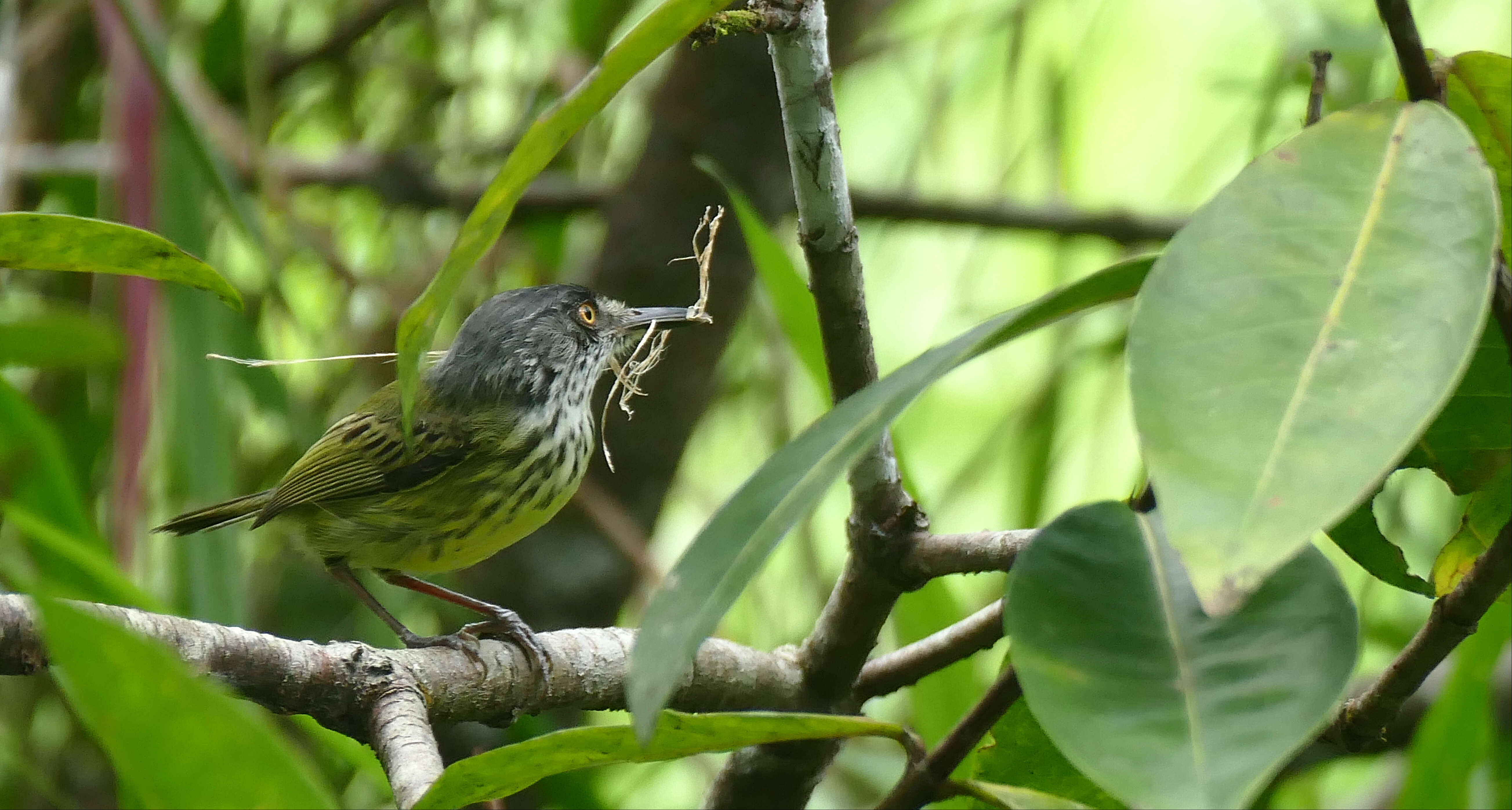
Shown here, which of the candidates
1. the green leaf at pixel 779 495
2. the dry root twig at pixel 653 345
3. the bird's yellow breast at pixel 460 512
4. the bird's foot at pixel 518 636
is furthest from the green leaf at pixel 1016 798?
the bird's yellow breast at pixel 460 512

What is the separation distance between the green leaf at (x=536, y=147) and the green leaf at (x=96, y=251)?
51cm

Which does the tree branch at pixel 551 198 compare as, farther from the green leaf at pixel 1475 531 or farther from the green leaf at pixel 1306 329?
the green leaf at pixel 1306 329

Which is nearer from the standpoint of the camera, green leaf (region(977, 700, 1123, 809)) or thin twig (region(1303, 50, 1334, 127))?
thin twig (region(1303, 50, 1334, 127))

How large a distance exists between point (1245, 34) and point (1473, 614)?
3.79 meters

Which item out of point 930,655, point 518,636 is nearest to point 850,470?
point 930,655

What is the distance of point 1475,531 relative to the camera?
1450mm

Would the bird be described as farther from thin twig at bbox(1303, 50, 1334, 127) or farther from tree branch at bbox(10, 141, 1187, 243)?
thin twig at bbox(1303, 50, 1334, 127)

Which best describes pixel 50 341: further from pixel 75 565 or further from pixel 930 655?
pixel 930 655

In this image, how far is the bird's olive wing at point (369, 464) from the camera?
323cm

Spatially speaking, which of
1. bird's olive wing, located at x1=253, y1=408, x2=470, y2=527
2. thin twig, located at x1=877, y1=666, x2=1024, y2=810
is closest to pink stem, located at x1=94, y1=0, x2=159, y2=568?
bird's olive wing, located at x1=253, y1=408, x2=470, y2=527

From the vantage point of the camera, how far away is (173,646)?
1514 mm

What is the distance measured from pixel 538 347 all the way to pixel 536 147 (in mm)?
2352

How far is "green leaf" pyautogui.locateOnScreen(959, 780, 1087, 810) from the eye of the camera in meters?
1.49

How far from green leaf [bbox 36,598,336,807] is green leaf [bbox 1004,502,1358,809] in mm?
564
